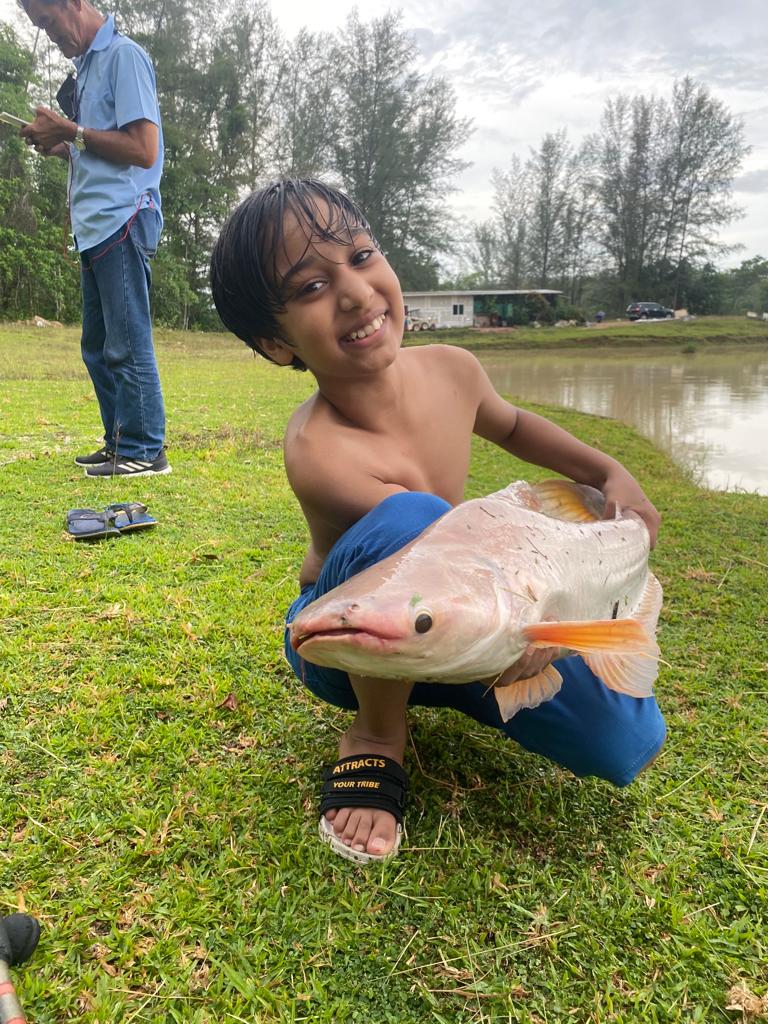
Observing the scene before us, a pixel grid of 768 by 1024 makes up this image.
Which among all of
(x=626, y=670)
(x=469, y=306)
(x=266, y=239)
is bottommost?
(x=626, y=670)

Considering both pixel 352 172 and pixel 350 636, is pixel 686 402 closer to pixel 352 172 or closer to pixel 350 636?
pixel 350 636

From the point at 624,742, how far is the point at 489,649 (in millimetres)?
536

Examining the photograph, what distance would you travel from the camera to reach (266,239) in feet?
5.30

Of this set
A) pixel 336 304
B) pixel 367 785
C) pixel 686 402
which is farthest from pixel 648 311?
pixel 367 785

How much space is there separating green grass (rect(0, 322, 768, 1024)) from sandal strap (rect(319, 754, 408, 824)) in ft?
0.21

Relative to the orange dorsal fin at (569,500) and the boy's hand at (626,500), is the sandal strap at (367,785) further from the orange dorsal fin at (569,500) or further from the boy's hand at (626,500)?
the boy's hand at (626,500)

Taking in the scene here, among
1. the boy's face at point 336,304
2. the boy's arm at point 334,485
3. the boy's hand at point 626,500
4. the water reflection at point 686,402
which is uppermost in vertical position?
the boy's face at point 336,304

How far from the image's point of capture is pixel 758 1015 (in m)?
1.08

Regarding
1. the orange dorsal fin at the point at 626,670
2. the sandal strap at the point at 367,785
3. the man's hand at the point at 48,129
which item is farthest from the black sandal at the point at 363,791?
the man's hand at the point at 48,129

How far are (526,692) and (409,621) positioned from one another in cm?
37

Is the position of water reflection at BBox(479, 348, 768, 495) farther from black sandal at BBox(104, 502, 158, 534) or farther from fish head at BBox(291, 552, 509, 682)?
fish head at BBox(291, 552, 509, 682)

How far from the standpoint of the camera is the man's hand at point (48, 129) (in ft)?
11.5

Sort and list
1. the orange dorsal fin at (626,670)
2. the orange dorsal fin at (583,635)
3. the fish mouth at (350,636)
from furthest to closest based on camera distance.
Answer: the orange dorsal fin at (626,670) < the orange dorsal fin at (583,635) < the fish mouth at (350,636)

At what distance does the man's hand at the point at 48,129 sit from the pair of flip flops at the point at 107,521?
1.98 meters
